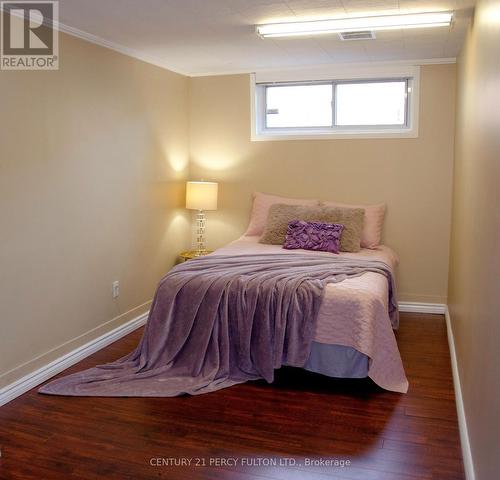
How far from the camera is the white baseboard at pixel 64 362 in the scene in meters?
3.18

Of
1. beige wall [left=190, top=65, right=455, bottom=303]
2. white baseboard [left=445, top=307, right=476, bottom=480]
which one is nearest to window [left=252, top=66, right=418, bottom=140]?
beige wall [left=190, top=65, right=455, bottom=303]

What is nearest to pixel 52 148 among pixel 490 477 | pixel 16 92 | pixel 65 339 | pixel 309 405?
pixel 16 92

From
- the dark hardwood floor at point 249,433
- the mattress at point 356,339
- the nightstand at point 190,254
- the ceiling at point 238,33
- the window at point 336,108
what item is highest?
the ceiling at point 238,33

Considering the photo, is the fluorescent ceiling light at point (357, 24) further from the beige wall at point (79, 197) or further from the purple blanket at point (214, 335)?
the purple blanket at point (214, 335)

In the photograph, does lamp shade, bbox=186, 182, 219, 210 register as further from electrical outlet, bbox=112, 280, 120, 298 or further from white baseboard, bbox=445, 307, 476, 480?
white baseboard, bbox=445, 307, 476, 480

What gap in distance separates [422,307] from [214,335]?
8.10 feet

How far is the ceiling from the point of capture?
316cm

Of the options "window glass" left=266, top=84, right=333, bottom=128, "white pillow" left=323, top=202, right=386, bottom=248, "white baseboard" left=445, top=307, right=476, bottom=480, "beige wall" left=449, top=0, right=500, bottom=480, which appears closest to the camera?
"beige wall" left=449, top=0, right=500, bottom=480

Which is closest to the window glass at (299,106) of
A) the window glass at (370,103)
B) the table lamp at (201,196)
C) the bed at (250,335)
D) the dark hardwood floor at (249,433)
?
the window glass at (370,103)

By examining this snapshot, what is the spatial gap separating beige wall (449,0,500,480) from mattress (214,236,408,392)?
1.41ft

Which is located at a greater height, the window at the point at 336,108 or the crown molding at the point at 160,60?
the crown molding at the point at 160,60

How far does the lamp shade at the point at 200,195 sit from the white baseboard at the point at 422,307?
2.10 metres

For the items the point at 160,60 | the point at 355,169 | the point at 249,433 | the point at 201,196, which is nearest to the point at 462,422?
the point at 249,433

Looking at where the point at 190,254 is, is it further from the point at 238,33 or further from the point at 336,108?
the point at 238,33
